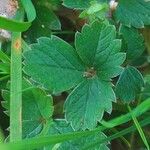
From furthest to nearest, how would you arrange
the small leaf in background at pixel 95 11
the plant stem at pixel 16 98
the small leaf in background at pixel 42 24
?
the small leaf in background at pixel 42 24, the small leaf in background at pixel 95 11, the plant stem at pixel 16 98

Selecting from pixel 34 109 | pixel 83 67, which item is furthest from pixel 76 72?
pixel 34 109

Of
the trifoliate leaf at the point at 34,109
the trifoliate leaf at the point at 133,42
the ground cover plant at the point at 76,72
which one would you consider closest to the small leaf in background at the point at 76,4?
the ground cover plant at the point at 76,72

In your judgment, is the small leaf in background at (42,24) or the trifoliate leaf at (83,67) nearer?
the trifoliate leaf at (83,67)

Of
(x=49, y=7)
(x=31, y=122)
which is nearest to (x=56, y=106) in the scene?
(x=31, y=122)

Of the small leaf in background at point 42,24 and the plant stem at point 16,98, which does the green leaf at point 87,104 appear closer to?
the plant stem at point 16,98

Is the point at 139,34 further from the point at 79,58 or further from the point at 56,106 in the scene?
the point at 56,106

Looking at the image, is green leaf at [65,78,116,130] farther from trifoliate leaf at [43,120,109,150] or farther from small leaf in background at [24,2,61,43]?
small leaf in background at [24,2,61,43]
